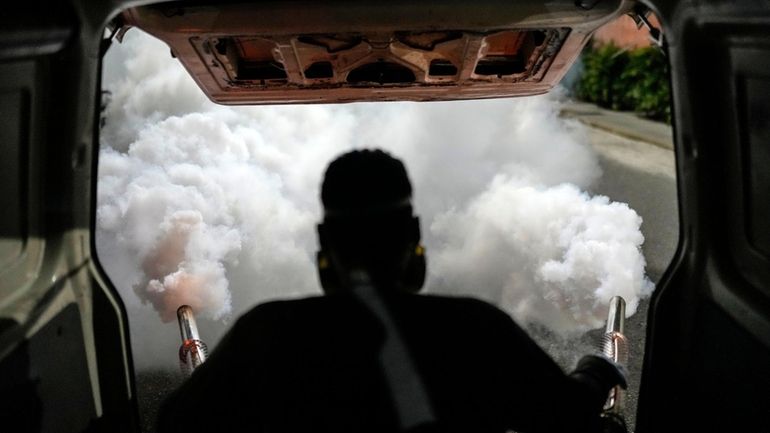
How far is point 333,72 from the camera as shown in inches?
114

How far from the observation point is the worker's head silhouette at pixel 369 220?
1.46 m

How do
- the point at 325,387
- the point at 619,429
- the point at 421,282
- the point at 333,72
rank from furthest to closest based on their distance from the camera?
the point at 333,72 < the point at 619,429 < the point at 421,282 < the point at 325,387

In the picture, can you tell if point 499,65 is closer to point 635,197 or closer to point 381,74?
point 381,74

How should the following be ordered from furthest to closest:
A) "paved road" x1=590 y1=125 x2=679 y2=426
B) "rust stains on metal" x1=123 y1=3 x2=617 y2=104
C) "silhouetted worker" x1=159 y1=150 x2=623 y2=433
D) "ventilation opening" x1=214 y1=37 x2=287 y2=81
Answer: "paved road" x1=590 y1=125 x2=679 y2=426 < "ventilation opening" x1=214 y1=37 x2=287 y2=81 < "rust stains on metal" x1=123 y1=3 x2=617 y2=104 < "silhouetted worker" x1=159 y1=150 x2=623 y2=433

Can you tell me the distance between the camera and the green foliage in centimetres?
1173

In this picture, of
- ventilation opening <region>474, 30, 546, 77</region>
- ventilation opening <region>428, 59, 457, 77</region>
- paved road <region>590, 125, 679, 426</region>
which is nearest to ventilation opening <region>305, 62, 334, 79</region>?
ventilation opening <region>428, 59, 457, 77</region>

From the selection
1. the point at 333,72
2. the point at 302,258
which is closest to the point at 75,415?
the point at 333,72

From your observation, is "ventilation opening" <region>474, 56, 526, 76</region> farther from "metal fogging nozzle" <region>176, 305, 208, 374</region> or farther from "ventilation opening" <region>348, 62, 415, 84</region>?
"metal fogging nozzle" <region>176, 305, 208, 374</region>

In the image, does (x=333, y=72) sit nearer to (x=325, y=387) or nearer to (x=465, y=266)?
(x=325, y=387)

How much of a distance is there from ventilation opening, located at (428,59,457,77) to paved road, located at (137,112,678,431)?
9.56ft

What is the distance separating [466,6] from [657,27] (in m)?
0.68

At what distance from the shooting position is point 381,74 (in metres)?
3.03

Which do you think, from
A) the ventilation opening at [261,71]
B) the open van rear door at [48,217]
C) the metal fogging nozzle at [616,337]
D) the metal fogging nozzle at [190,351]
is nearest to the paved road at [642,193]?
the metal fogging nozzle at [616,337]

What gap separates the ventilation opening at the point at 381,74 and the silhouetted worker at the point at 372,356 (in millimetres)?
1507
